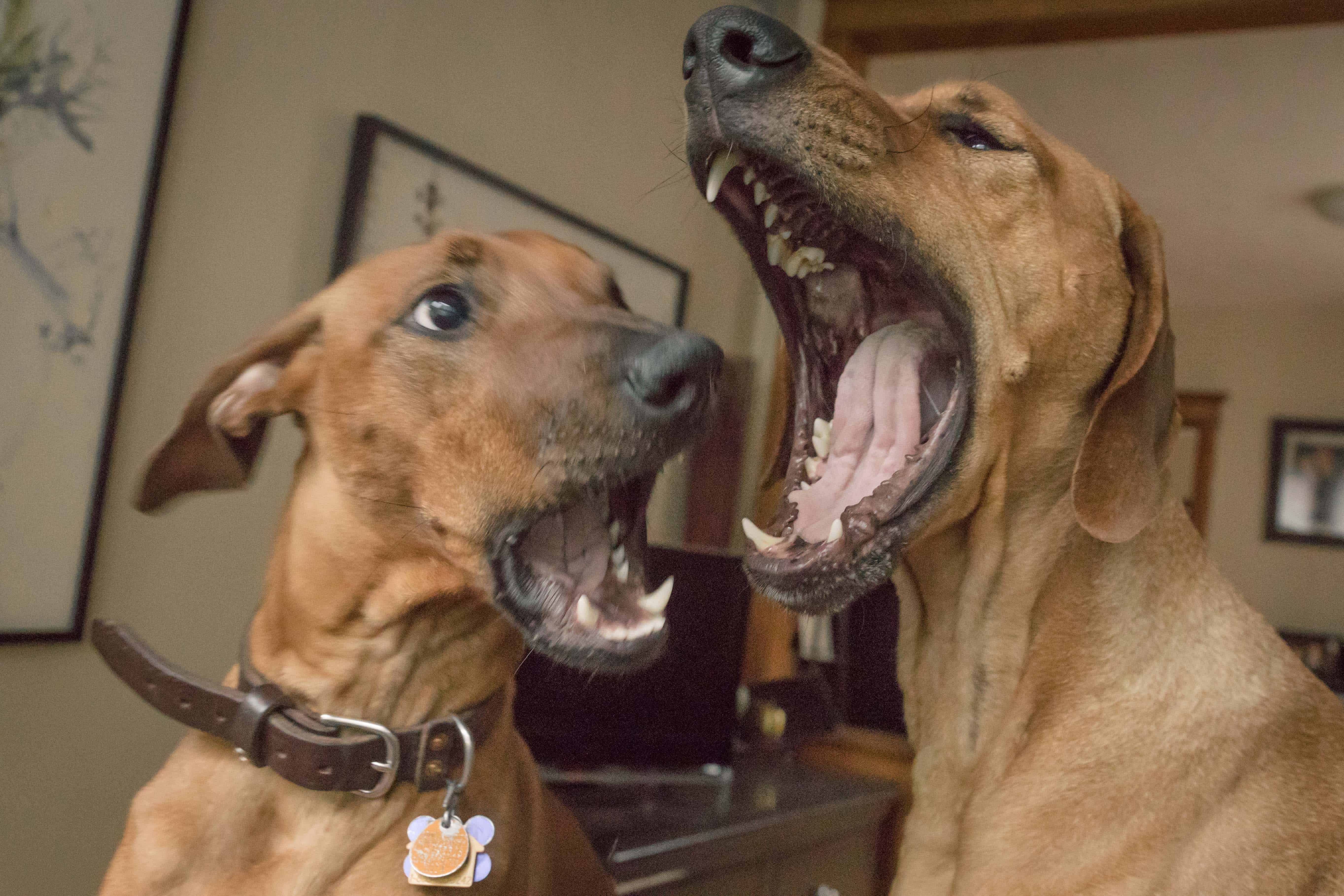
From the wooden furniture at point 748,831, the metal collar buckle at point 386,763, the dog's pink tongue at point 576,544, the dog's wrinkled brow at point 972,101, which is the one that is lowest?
the wooden furniture at point 748,831

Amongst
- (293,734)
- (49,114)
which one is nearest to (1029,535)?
(293,734)

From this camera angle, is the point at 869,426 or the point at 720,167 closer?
the point at 720,167

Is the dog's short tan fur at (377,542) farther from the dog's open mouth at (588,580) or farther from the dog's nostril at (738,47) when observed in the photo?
the dog's nostril at (738,47)

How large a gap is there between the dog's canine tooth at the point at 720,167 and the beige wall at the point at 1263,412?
22.8ft

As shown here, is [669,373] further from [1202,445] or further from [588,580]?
[1202,445]

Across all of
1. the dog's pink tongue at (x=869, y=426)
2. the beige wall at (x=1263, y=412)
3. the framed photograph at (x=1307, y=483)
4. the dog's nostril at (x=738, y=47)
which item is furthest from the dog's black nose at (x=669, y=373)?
the framed photograph at (x=1307, y=483)

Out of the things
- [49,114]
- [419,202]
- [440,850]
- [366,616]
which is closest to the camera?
[440,850]

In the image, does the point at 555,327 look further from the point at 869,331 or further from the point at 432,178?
the point at 432,178

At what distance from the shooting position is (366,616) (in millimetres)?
1166

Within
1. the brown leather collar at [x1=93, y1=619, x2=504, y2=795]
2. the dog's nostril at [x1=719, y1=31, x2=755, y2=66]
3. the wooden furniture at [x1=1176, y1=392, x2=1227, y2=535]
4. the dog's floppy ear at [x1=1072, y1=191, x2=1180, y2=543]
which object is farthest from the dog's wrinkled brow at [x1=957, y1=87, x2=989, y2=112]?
the wooden furniture at [x1=1176, y1=392, x2=1227, y2=535]

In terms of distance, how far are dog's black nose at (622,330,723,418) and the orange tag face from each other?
1.66 feet

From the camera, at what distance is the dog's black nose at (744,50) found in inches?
42.7

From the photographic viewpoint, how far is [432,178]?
6.96ft

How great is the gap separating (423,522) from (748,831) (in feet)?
3.50
